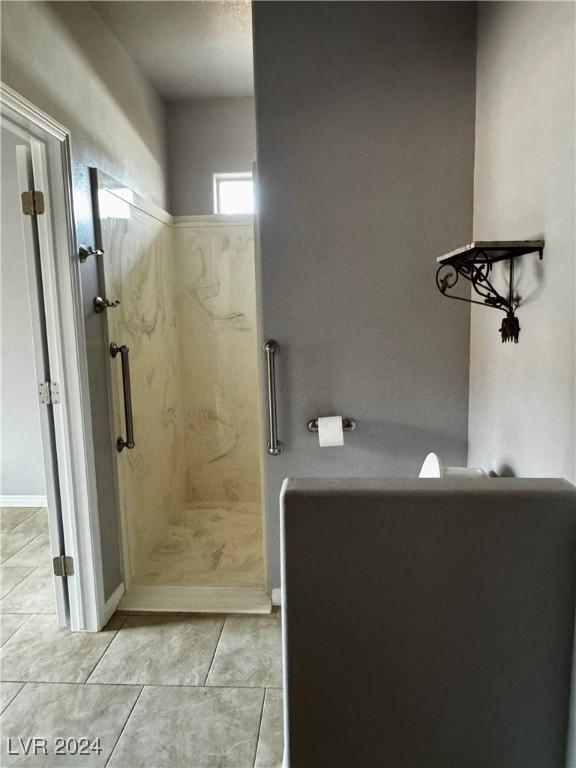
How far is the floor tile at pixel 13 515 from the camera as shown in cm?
349

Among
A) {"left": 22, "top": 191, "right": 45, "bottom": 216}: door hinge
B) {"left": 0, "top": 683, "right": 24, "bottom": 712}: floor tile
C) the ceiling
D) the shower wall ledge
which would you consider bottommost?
{"left": 0, "top": 683, "right": 24, "bottom": 712}: floor tile

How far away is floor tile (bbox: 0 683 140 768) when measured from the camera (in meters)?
1.63

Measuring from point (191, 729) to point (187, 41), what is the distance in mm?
3217

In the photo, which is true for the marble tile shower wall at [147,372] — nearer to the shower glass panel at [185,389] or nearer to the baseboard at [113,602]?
the shower glass panel at [185,389]

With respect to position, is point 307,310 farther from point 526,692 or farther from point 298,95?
point 526,692

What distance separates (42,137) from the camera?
194cm

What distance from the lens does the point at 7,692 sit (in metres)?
1.91

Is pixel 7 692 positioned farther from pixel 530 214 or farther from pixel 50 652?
pixel 530 214

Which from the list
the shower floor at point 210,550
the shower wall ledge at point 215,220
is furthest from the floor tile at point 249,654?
the shower wall ledge at point 215,220

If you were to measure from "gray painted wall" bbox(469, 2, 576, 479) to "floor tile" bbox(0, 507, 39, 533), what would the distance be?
122 inches

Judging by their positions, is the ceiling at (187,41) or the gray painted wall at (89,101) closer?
the gray painted wall at (89,101)

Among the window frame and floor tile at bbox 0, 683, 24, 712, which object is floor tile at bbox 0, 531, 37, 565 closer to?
floor tile at bbox 0, 683, 24, 712

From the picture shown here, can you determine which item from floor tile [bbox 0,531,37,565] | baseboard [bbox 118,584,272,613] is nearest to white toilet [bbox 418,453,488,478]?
baseboard [bbox 118,584,272,613]

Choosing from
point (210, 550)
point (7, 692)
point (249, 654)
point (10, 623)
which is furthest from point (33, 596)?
point (249, 654)
